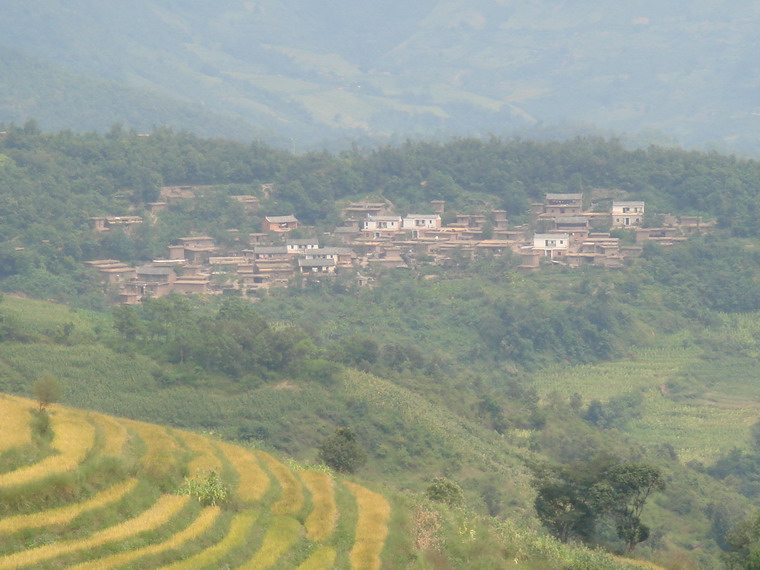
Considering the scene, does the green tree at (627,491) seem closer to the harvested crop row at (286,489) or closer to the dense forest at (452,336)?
the dense forest at (452,336)

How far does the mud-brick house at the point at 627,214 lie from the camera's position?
57.5 metres

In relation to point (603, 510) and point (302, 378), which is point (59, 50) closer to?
point (302, 378)

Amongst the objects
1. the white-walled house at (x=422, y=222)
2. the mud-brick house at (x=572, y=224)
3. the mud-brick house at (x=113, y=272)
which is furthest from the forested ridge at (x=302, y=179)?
the mud-brick house at (x=572, y=224)

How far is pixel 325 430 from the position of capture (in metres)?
32.8

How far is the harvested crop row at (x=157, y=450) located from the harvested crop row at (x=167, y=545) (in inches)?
44.1

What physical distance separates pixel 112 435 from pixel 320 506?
11.2ft

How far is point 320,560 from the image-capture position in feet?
54.1

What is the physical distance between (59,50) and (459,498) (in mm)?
138251

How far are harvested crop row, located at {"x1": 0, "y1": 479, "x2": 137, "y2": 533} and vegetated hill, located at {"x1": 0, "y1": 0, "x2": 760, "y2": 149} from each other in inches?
4785

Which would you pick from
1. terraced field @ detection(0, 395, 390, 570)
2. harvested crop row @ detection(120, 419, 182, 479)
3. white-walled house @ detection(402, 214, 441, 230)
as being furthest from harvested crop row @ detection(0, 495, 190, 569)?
white-walled house @ detection(402, 214, 441, 230)

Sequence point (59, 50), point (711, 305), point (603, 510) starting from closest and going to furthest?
point (603, 510) → point (711, 305) → point (59, 50)

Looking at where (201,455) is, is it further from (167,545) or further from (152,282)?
(152,282)

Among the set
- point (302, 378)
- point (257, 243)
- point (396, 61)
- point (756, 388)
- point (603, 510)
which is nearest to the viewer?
point (603, 510)

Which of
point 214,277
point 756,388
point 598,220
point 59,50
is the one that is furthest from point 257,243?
point 59,50
